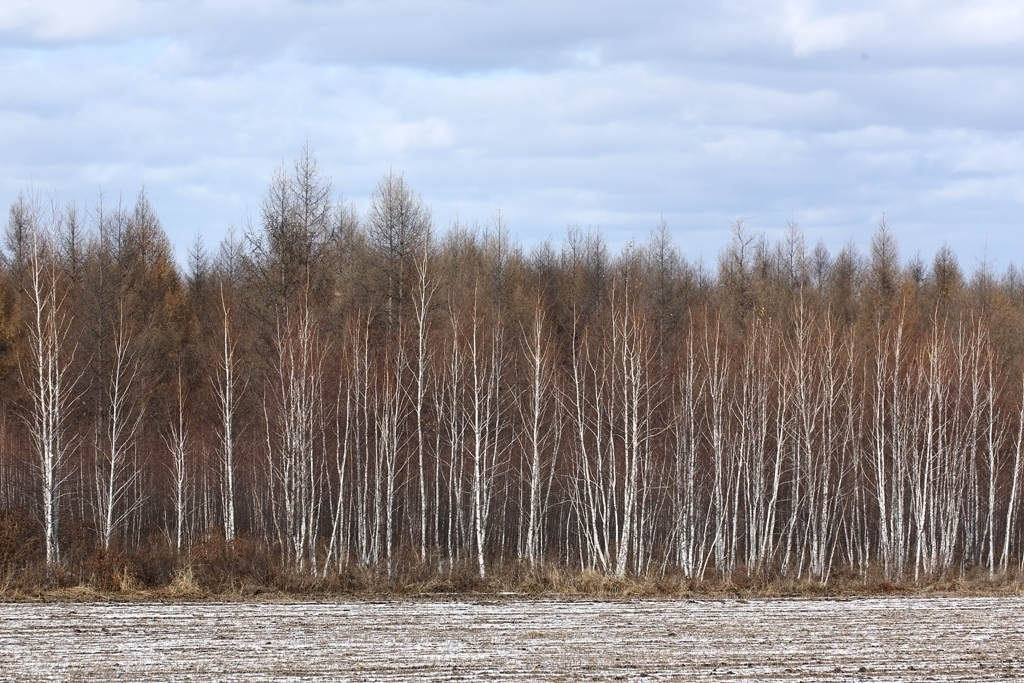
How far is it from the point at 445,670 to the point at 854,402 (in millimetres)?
30076

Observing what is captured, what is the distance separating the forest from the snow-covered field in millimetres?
11311

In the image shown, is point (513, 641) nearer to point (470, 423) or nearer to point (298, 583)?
point (298, 583)

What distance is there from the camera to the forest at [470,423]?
1267 inches

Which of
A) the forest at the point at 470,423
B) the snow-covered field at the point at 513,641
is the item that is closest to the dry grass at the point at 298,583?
the snow-covered field at the point at 513,641

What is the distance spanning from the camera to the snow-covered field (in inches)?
498

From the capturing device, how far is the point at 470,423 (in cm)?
3206

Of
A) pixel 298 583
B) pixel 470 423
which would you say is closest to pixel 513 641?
pixel 298 583

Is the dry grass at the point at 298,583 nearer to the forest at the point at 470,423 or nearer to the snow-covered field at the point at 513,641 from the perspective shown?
the snow-covered field at the point at 513,641

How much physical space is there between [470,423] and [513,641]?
57.0 feet

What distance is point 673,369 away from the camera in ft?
120

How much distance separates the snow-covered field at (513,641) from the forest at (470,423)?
11311 mm

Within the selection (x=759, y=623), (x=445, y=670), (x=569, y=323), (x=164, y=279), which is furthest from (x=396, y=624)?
(x=164, y=279)

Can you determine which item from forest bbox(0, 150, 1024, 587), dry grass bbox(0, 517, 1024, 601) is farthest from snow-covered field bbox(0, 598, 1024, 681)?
forest bbox(0, 150, 1024, 587)

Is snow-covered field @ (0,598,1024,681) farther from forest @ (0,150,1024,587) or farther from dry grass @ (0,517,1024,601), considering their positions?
forest @ (0,150,1024,587)
